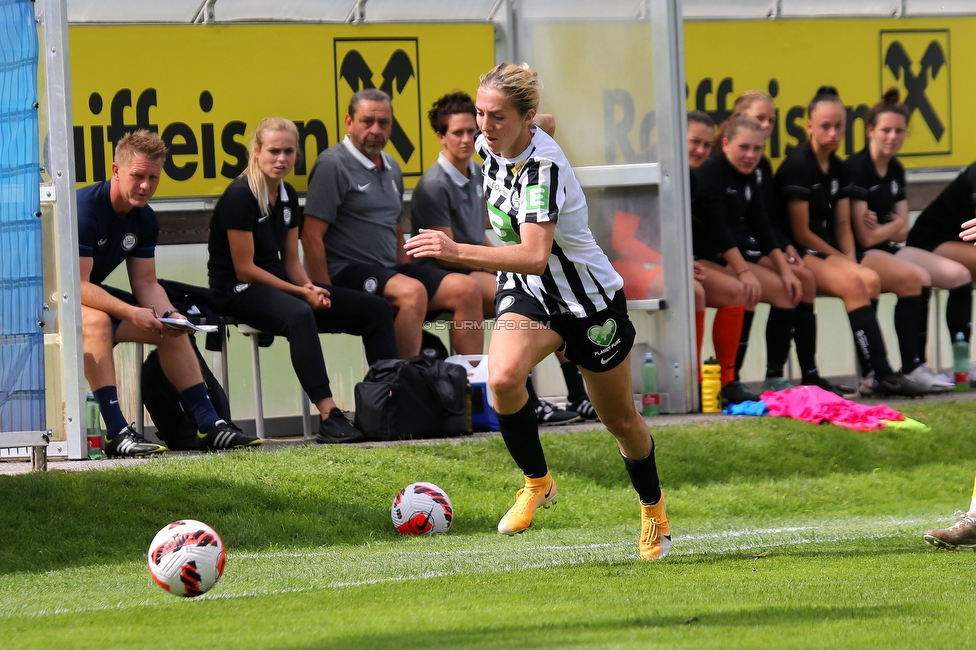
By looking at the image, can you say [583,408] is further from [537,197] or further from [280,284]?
[537,197]

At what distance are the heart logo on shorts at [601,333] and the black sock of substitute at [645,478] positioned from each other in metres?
0.62

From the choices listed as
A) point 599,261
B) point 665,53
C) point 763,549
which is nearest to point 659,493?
point 763,549

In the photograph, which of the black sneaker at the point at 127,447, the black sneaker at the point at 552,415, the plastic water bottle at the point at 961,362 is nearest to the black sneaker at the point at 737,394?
the black sneaker at the point at 552,415

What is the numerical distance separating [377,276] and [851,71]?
19.5 ft

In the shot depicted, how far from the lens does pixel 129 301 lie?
9.17 metres

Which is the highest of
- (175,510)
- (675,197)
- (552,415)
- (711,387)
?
(675,197)

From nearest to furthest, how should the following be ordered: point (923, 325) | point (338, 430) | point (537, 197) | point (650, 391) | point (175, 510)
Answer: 1. point (537, 197)
2. point (175, 510)
3. point (338, 430)
4. point (650, 391)
5. point (923, 325)

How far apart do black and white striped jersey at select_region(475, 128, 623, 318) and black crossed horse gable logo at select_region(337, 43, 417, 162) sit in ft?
19.1

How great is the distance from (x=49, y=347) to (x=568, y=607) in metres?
4.54

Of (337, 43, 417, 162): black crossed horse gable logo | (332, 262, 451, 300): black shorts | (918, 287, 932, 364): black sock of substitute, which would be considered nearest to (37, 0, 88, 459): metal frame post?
(332, 262, 451, 300): black shorts

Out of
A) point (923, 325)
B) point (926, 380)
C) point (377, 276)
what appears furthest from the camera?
point (923, 325)

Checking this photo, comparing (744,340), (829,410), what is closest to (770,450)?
(829,410)

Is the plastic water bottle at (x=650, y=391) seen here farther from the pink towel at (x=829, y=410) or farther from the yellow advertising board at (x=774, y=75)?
the yellow advertising board at (x=774, y=75)

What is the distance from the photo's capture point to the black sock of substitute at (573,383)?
10664mm
